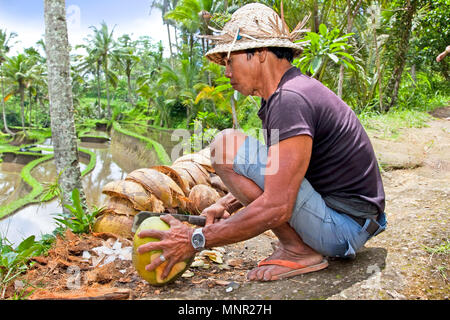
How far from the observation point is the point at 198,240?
1560 millimetres

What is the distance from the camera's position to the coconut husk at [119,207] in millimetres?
2617

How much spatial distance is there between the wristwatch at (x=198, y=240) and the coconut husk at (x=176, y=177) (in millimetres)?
1638

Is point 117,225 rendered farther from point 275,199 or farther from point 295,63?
point 295,63

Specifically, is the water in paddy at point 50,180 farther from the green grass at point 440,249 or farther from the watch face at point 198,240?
the green grass at point 440,249

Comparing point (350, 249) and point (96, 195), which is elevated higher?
point (350, 249)

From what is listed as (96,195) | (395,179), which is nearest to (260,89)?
(395,179)

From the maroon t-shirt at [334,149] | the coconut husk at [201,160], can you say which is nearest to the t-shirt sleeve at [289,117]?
the maroon t-shirt at [334,149]

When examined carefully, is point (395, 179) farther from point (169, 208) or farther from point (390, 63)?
point (390, 63)

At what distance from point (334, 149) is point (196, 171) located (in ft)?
6.94

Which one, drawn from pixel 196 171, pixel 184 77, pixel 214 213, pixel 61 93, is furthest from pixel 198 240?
pixel 184 77

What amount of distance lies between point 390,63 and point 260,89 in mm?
8430

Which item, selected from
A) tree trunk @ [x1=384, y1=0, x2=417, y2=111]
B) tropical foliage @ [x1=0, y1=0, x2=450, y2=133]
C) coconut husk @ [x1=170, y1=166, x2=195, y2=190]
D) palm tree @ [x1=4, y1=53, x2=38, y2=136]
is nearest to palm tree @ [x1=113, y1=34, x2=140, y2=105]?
tropical foliage @ [x1=0, y1=0, x2=450, y2=133]

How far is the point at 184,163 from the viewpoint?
3.58 metres

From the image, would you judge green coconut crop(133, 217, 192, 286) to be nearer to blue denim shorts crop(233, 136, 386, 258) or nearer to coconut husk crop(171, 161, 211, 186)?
blue denim shorts crop(233, 136, 386, 258)
